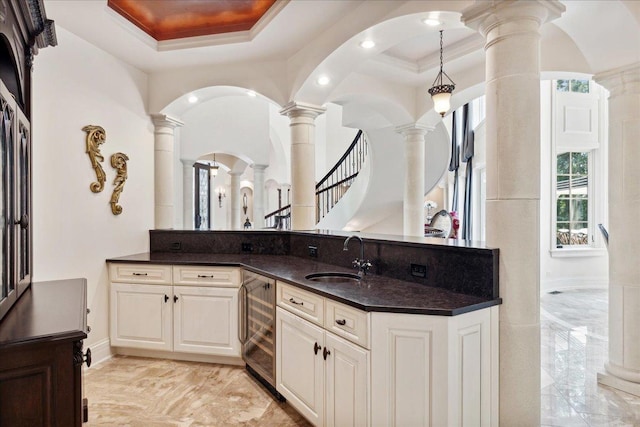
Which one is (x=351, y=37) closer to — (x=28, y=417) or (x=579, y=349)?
(x=28, y=417)

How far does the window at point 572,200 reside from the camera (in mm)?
7430

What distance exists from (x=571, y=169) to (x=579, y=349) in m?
4.68

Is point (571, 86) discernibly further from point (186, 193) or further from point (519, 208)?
point (186, 193)

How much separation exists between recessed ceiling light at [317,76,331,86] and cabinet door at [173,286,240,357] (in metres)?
2.07

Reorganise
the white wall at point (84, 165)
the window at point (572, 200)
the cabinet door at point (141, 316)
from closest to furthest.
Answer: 1. the white wall at point (84, 165)
2. the cabinet door at point (141, 316)
3. the window at point (572, 200)

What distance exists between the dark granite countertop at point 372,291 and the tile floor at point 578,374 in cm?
125

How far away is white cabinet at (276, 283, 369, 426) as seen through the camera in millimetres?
2037

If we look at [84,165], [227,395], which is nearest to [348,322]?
[227,395]

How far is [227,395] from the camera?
2988mm

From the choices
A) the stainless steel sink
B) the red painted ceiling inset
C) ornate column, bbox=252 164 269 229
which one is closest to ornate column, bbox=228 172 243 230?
ornate column, bbox=252 164 269 229

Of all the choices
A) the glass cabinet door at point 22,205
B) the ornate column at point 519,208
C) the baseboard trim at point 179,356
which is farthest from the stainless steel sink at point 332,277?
the glass cabinet door at point 22,205

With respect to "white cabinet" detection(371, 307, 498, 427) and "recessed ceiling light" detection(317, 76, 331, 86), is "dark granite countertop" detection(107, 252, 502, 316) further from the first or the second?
"recessed ceiling light" detection(317, 76, 331, 86)

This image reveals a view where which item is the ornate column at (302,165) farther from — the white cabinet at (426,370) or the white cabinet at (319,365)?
the white cabinet at (426,370)

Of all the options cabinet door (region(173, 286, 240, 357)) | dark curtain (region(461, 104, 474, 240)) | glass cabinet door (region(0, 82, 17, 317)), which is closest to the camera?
glass cabinet door (region(0, 82, 17, 317))
